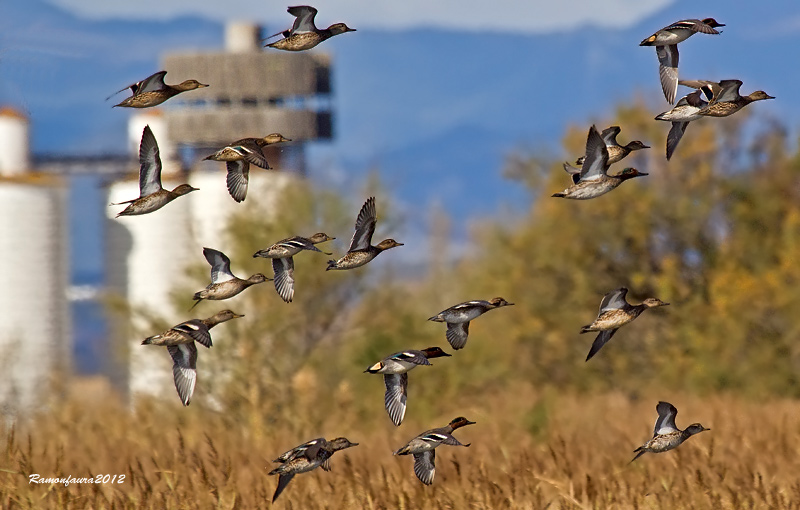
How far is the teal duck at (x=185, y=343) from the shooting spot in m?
9.35

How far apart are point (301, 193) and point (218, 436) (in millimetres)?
17742

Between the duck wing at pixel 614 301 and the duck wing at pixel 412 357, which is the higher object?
the duck wing at pixel 614 301

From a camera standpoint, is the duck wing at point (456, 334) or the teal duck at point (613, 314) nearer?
the duck wing at point (456, 334)

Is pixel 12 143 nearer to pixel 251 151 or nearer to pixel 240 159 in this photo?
pixel 240 159

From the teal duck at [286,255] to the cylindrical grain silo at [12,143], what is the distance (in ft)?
166

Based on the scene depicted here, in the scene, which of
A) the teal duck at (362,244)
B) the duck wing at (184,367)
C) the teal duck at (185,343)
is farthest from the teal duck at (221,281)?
the teal duck at (362,244)

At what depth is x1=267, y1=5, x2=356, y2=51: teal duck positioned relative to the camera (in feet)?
35.0

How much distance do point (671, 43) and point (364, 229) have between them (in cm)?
272

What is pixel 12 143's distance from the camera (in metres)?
58.6

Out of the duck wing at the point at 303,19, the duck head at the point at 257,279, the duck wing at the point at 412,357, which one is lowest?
the duck wing at the point at 412,357

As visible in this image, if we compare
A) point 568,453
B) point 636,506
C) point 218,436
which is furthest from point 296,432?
point 636,506

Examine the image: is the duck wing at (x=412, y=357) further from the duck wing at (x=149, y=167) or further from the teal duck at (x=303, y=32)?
the teal duck at (x=303, y=32)

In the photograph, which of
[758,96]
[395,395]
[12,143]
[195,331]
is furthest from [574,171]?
[12,143]

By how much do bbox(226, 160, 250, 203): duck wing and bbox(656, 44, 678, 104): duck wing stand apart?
3231mm
